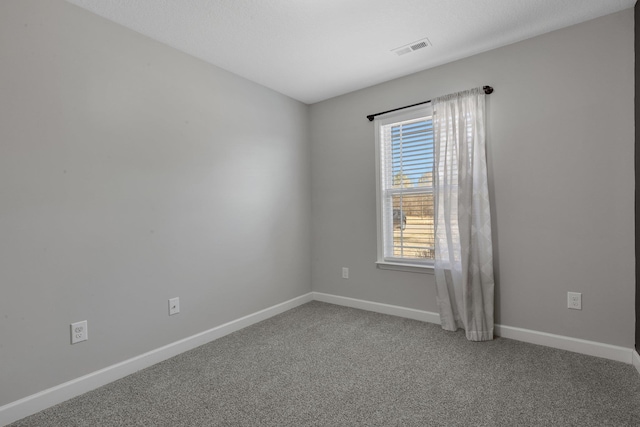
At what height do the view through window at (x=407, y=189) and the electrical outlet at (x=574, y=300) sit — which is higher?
the view through window at (x=407, y=189)

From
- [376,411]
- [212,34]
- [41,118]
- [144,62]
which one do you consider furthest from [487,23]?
[41,118]

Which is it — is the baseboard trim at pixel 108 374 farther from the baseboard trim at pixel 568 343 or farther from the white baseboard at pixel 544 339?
the baseboard trim at pixel 568 343

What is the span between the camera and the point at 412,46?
262cm

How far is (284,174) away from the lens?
3596 millimetres

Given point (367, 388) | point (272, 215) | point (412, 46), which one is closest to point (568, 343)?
point (367, 388)

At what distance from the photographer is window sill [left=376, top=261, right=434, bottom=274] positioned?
3074 mm

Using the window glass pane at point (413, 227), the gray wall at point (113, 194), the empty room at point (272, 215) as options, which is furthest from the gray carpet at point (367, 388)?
the window glass pane at point (413, 227)

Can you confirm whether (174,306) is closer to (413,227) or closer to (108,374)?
(108,374)

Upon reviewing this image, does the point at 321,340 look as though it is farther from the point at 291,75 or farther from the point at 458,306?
the point at 291,75

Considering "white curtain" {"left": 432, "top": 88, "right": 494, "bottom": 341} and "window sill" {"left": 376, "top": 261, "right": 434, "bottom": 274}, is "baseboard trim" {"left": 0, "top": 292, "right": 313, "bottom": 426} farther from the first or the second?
"white curtain" {"left": 432, "top": 88, "right": 494, "bottom": 341}

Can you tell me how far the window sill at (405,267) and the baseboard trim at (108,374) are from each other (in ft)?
4.35

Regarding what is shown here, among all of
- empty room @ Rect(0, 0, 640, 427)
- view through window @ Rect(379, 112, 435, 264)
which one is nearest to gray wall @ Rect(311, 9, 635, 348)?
empty room @ Rect(0, 0, 640, 427)

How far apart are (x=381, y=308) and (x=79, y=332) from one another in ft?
8.33

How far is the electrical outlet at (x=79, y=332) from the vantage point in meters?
1.98
